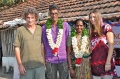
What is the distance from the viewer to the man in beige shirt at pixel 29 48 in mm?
3783

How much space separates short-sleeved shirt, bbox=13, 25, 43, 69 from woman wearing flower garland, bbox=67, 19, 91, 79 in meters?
0.62

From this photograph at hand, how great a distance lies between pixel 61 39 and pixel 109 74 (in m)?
0.96

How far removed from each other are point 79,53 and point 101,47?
2.49 ft

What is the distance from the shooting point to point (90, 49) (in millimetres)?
3840

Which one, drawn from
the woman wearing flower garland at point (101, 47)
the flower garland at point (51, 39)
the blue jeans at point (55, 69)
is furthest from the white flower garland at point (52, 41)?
the woman wearing flower garland at point (101, 47)

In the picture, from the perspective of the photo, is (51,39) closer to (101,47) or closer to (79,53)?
(79,53)

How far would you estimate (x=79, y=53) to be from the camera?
4375 mm

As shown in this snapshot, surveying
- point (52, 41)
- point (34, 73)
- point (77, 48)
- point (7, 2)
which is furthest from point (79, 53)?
point (7, 2)

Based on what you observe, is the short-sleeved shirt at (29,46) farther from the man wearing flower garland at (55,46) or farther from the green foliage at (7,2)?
the green foliage at (7,2)

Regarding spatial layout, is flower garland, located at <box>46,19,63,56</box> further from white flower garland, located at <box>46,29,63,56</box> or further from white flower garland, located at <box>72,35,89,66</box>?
white flower garland, located at <box>72,35,89,66</box>

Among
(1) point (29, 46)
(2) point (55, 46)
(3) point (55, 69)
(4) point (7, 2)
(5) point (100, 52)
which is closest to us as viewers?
(5) point (100, 52)

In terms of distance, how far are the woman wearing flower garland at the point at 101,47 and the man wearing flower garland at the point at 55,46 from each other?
1.86 feet

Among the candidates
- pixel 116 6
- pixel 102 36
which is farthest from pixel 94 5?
pixel 102 36

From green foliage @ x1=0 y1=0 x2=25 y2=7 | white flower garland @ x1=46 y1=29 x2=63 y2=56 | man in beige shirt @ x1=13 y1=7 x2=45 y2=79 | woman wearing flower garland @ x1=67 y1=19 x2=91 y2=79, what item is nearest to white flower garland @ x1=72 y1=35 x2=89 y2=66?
woman wearing flower garland @ x1=67 y1=19 x2=91 y2=79
